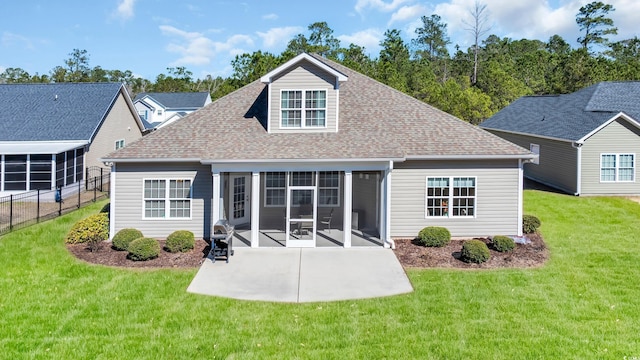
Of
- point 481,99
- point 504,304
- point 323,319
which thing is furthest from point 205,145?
point 481,99

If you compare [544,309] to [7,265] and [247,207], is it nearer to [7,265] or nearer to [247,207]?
[247,207]

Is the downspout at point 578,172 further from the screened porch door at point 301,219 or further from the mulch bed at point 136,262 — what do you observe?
the mulch bed at point 136,262

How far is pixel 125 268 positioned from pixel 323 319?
23.2 feet

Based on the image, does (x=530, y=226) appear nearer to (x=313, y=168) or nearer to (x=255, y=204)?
(x=313, y=168)

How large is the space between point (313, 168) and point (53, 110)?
21.9m

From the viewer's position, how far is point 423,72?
55469 mm

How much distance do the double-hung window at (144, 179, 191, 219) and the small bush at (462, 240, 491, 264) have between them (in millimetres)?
9885

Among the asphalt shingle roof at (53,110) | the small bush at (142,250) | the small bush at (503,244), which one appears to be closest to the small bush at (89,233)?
the small bush at (142,250)

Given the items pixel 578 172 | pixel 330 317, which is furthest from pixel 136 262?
pixel 578 172

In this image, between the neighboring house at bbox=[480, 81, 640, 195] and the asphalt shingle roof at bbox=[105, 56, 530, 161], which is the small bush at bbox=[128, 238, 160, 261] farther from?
the neighboring house at bbox=[480, 81, 640, 195]

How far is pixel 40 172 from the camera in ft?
82.6

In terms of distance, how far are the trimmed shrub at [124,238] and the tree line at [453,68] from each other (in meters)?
32.2

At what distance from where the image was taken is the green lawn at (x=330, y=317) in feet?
29.7

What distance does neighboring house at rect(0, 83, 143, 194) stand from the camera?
25047mm
